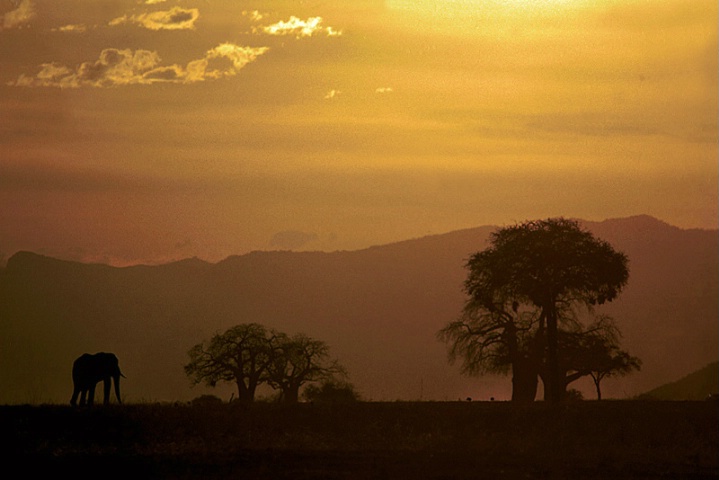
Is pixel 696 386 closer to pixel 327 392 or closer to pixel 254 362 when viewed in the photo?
pixel 327 392

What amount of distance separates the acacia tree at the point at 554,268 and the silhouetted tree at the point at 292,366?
32.9m

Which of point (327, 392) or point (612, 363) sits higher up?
point (612, 363)

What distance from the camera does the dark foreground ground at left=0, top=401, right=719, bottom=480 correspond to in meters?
47.0

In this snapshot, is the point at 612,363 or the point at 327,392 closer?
the point at 612,363

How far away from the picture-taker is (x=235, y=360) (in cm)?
10462

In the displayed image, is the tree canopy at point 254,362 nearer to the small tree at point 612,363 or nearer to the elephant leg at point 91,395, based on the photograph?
the small tree at point 612,363

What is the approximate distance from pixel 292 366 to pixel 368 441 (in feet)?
178

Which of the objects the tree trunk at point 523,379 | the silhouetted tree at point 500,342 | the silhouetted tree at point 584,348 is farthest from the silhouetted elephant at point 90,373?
the silhouetted tree at point 584,348

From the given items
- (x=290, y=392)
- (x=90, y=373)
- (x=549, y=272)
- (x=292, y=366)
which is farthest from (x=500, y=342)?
(x=90, y=373)

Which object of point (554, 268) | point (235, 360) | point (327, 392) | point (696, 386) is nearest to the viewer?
point (554, 268)

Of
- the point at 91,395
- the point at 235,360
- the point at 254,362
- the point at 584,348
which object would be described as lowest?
the point at 91,395

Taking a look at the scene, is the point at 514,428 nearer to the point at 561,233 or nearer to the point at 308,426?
the point at 308,426

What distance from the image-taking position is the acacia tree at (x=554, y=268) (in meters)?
74.4

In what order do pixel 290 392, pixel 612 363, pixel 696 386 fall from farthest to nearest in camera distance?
pixel 696 386
pixel 290 392
pixel 612 363
